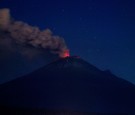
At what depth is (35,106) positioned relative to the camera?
61.8m

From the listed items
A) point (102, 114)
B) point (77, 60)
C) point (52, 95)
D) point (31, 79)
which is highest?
point (77, 60)

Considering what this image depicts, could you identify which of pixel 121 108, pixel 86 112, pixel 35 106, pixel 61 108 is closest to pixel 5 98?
pixel 35 106

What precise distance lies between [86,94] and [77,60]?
1864cm

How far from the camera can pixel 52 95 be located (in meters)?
65.5

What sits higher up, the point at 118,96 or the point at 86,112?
the point at 118,96

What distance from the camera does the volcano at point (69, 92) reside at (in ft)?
202

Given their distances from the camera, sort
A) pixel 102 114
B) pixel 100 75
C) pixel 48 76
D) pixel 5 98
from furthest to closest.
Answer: pixel 100 75
pixel 48 76
pixel 5 98
pixel 102 114

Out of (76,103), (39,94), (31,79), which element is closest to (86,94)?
(76,103)

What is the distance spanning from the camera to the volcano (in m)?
61.5

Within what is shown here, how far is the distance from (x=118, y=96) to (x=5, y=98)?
80.3 ft

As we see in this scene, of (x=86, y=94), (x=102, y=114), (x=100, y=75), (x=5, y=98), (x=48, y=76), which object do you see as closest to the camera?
(x=102, y=114)

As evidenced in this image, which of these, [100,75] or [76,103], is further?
[100,75]

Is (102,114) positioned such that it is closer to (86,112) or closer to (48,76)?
(86,112)

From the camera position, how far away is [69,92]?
229ft
